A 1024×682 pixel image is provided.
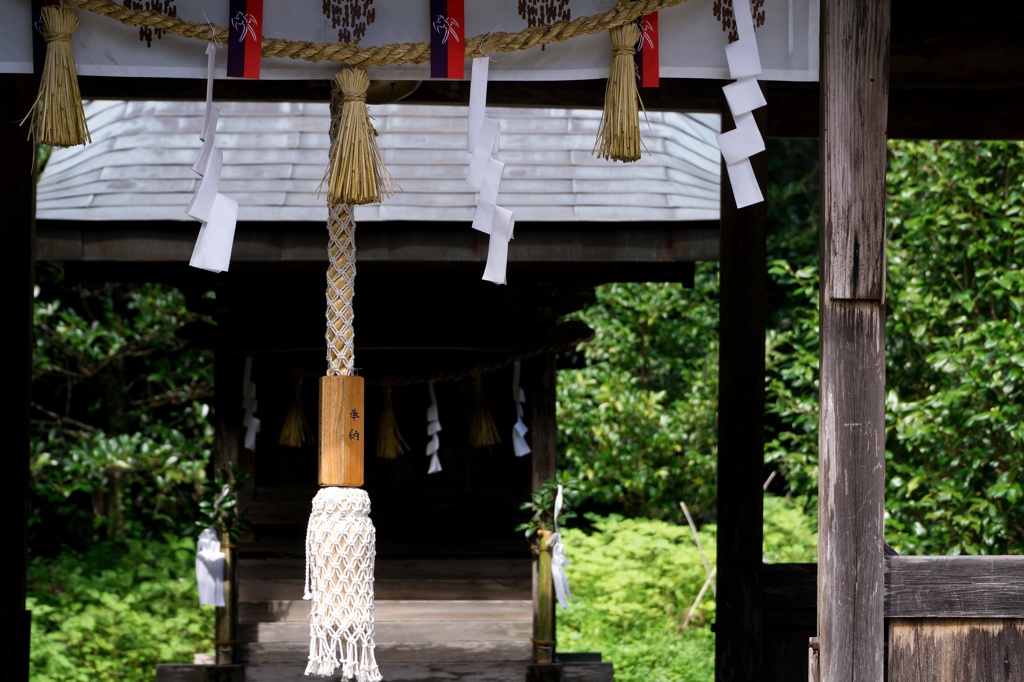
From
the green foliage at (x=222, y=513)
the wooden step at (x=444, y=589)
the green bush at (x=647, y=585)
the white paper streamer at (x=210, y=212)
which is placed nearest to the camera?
the white paper streamer at (x=210, y=212)

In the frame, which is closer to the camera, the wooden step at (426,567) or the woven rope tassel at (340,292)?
the woven rope tassel at (340,292)

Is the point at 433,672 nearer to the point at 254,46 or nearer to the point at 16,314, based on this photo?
the point at 16,314

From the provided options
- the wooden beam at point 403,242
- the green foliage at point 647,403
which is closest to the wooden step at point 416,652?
the wooden beam at point 403,242

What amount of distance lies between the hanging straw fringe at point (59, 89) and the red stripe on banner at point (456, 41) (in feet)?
2.82

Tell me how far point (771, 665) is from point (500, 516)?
2.40 metres

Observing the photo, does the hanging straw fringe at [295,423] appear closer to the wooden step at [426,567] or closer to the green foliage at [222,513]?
the green foliage at [222,513]

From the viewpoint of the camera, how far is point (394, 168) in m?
5.71

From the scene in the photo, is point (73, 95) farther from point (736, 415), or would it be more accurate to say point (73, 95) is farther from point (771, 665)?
point (771, 665)

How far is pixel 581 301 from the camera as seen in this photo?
6285 mm

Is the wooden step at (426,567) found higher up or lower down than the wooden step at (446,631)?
higher up

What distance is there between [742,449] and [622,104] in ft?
6.62

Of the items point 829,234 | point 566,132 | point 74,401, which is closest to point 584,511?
point 74,401

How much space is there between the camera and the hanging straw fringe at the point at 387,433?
6.16m

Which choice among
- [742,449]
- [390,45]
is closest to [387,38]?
[390,45]
